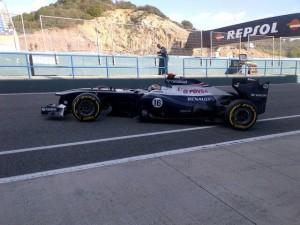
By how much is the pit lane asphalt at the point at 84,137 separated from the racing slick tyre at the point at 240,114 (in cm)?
17

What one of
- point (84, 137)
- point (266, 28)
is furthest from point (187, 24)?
point (84, 137)

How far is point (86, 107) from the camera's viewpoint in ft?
20.9

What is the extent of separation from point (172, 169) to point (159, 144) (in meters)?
1.13

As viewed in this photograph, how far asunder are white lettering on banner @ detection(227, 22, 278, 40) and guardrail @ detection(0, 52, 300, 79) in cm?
526

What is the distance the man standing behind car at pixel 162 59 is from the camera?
17906 millimetres

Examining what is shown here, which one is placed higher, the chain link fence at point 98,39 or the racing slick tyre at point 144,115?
the chain link fence at point 98,39

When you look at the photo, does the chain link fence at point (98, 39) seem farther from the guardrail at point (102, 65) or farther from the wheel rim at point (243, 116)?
the wheel rim at point (243, 116)

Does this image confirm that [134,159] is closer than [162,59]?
Yes

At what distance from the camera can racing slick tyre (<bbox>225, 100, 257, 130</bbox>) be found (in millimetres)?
5988

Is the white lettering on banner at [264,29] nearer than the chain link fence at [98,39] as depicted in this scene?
No

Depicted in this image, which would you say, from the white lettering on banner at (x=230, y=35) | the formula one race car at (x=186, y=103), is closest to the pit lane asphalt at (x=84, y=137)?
the formula one race car at (x=186, y=103)

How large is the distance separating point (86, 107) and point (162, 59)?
43.0ft

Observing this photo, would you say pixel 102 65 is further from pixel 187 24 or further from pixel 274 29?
pixel 187 24

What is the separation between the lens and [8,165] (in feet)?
12.6
